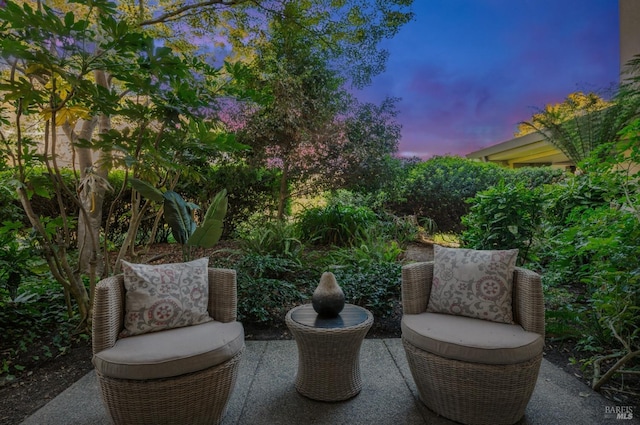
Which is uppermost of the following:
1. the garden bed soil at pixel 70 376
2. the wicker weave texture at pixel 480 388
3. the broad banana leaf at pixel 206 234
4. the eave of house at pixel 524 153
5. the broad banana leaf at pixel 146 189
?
the eave of house at pixel 524 153

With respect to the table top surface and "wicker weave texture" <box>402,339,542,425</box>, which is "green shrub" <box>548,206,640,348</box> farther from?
the table top surface

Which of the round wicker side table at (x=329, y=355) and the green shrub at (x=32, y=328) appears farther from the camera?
the green shrub at (x=32, y=328)

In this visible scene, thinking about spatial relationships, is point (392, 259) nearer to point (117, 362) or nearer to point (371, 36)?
point (117, 362)

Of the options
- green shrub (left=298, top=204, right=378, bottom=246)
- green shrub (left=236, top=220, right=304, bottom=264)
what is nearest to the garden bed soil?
green shrub (left=236, top=220, right=304, bottom=264)

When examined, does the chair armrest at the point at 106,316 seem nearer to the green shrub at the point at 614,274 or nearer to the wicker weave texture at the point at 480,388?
the wicker weave texture at the point at 480,388

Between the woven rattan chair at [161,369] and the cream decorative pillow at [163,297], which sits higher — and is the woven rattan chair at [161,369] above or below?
below

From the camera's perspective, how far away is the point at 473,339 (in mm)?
1672

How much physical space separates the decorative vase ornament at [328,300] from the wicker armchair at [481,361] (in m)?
0.42

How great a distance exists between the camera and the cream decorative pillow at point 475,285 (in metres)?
1.92

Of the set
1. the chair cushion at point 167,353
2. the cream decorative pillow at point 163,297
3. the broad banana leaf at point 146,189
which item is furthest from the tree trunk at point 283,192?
the chair cushion at point 167,353

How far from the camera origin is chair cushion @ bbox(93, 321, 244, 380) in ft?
4.93

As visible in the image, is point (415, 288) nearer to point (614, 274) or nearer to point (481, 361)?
point (481, 361)

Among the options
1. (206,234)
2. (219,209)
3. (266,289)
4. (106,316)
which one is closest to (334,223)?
(266,289)

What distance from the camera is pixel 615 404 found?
6.01ft
